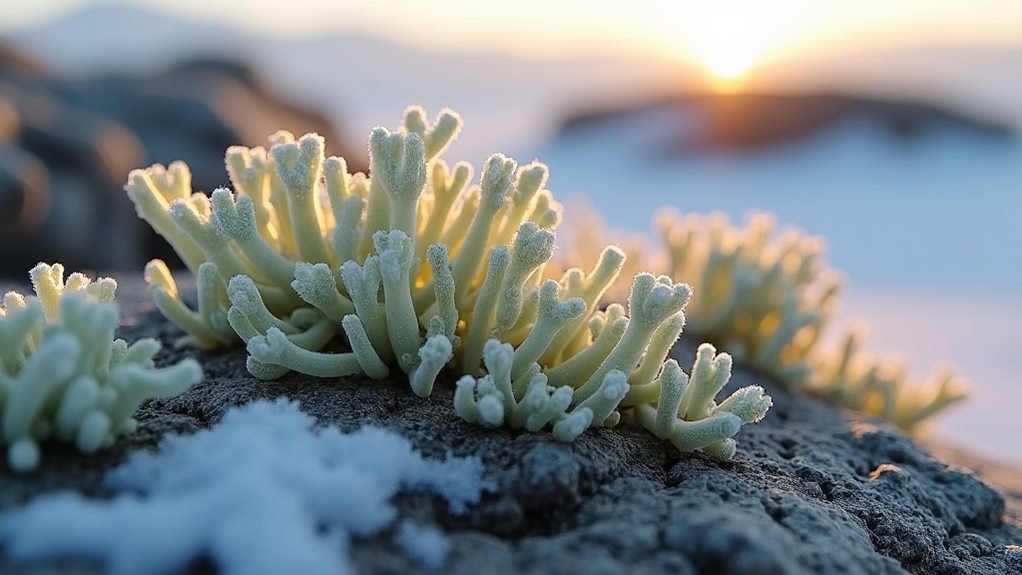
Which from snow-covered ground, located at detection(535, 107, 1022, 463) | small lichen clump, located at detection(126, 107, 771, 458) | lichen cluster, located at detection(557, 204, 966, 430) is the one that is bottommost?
small lichen clump, located at detection(126, 107, 771, 458)

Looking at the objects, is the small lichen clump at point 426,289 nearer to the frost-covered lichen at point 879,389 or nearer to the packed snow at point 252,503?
the packed snow at point 252,503

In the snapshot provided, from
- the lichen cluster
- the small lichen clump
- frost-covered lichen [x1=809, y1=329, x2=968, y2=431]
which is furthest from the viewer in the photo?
frost-covered lichen [x1=809, y1=329, x2=968, y2=431]

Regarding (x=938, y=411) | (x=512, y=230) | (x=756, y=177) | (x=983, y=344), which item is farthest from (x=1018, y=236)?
(x=512, y=230)

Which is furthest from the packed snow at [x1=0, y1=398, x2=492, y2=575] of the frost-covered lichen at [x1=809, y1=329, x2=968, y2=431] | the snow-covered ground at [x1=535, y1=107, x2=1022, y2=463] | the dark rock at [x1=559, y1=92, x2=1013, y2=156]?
the dark rock at [x1=559, y1=92, x2=1013, y2=156]

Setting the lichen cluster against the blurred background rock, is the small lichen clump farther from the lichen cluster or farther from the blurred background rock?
the blurred background rock

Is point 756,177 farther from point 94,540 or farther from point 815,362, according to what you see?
point 94,540

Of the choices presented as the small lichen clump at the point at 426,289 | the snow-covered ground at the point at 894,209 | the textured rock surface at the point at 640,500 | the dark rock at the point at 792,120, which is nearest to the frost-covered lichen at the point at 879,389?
the textured rock surface at the point at 640,500
